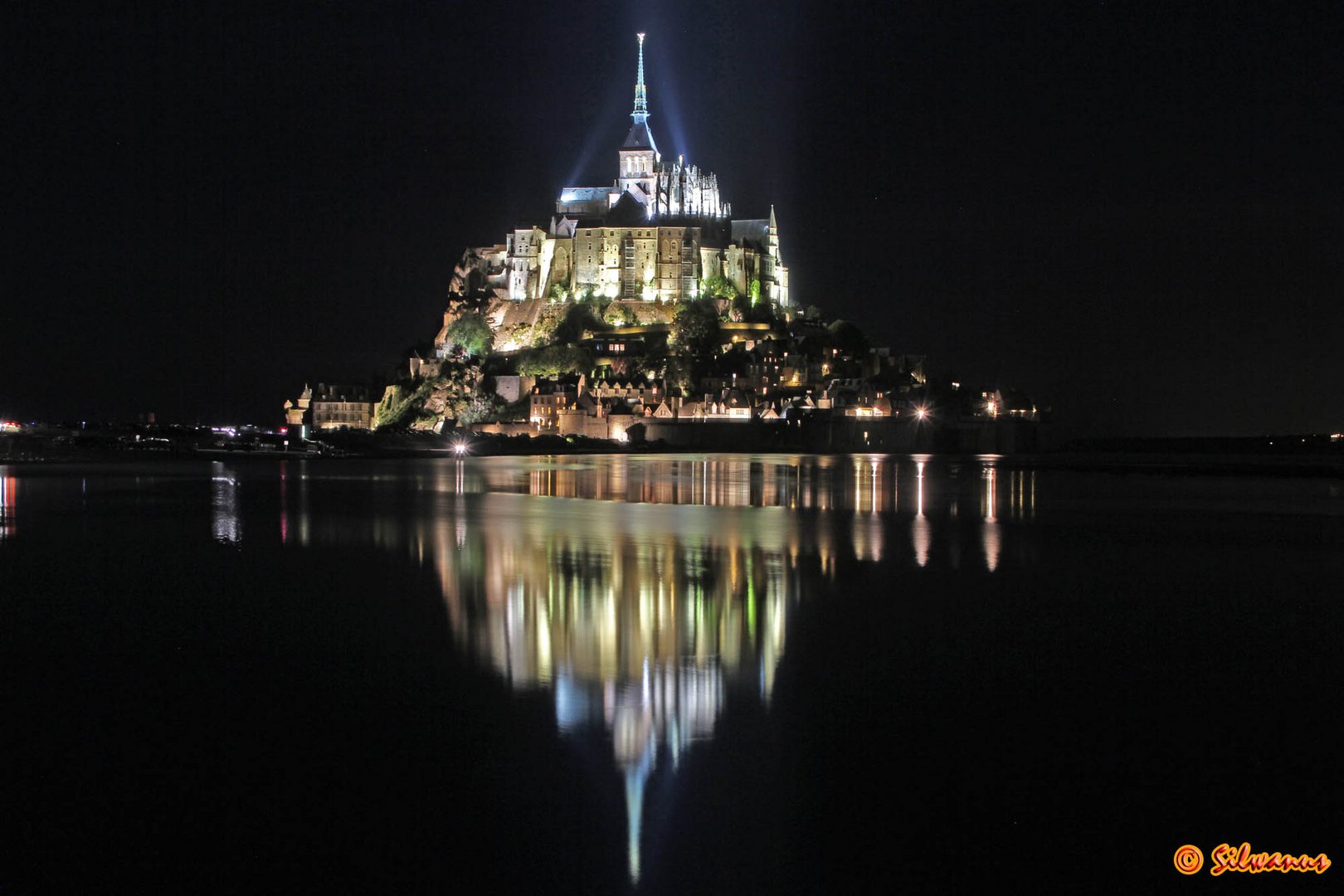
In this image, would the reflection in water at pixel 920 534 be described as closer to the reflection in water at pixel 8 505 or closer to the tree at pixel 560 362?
the reflection in water at pixel 8 505

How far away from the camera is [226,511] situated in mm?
21609

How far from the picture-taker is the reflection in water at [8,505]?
17.3m

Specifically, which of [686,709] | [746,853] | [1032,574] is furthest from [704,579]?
[746,853]

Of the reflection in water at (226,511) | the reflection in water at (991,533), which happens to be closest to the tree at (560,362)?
the reflection in water at (226,511)

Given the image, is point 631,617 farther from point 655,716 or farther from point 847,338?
point 847,338

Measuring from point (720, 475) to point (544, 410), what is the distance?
33256 millimetres

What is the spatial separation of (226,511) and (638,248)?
58270mm

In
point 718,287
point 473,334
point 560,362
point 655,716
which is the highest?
point 718,287

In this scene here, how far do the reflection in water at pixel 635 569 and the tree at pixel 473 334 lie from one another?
4677 centimetres

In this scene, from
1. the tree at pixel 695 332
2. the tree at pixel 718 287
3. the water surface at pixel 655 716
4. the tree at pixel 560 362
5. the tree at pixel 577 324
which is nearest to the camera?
the water surface at pixel 655 716

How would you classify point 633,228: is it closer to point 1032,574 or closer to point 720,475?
point 720,475

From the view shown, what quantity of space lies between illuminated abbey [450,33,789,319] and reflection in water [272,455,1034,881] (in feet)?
152

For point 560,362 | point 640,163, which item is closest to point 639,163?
point 640,163

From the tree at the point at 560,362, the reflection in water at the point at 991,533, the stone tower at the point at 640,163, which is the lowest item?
the reflection in water at the point at 991,533
